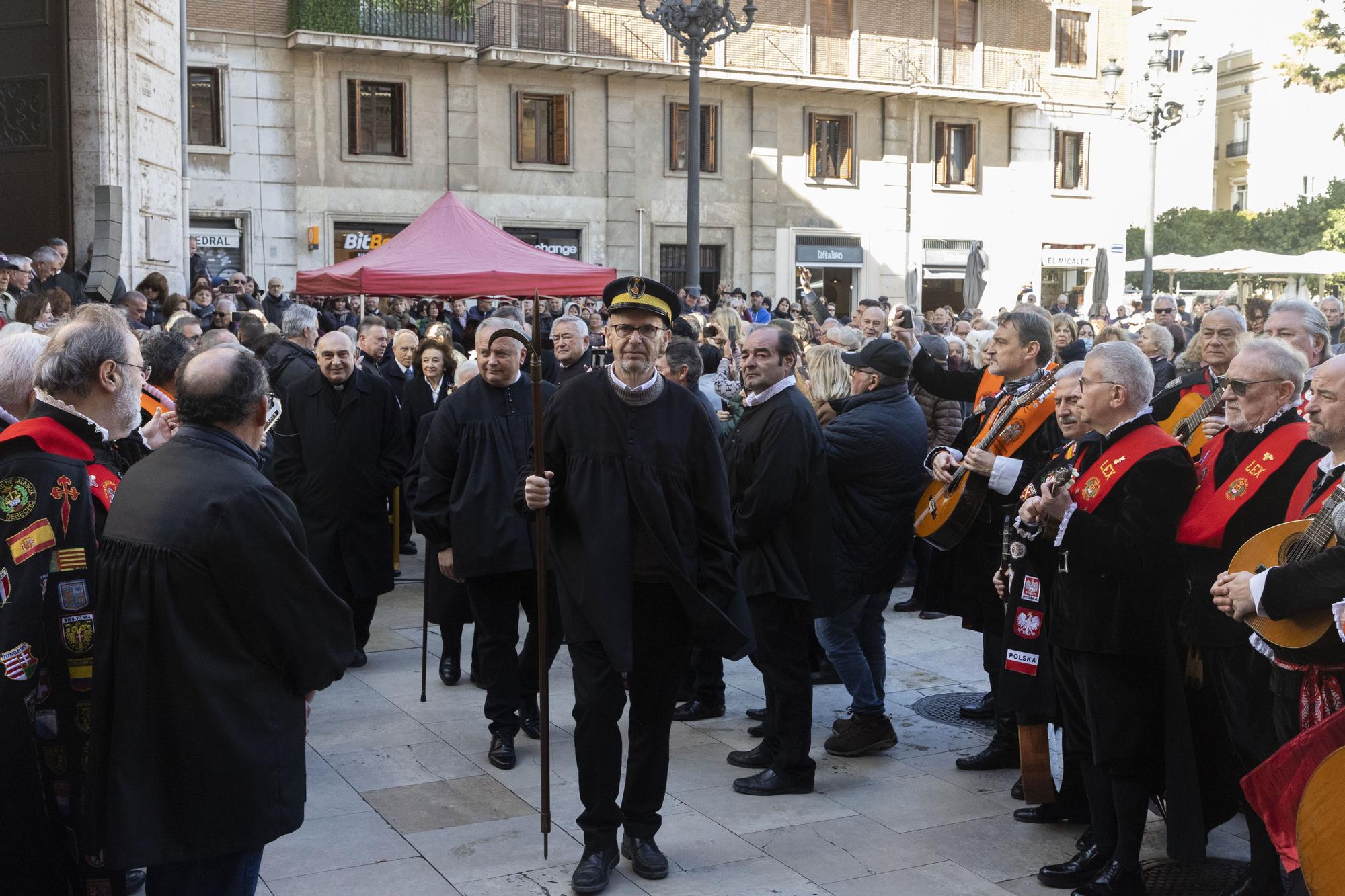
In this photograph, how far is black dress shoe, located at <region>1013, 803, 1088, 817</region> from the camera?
531 cm

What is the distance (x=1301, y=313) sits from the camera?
6.12 m

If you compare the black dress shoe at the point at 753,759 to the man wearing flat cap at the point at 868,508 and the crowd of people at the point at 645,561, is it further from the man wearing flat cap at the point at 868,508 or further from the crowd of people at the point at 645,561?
the man wearing flat cap at the point at 868,508

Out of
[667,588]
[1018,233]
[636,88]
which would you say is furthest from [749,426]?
[1018,233]

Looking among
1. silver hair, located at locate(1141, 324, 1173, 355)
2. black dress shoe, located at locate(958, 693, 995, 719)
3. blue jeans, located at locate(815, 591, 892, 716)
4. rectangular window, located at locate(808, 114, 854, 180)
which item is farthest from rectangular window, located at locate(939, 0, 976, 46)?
blue jeans, located at locate(815, 591, 892, 716)

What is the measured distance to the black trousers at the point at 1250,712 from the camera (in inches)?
170

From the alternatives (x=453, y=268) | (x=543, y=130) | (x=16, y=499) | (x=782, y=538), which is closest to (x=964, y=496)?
(x=782, y=538)

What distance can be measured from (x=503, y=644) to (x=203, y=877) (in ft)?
9.45

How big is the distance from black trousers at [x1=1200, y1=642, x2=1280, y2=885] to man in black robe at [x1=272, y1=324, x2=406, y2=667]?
178 inches

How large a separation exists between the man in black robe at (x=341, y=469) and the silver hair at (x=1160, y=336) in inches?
219

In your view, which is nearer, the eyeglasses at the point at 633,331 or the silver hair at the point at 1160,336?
the eyeglasses at the point at 633,331

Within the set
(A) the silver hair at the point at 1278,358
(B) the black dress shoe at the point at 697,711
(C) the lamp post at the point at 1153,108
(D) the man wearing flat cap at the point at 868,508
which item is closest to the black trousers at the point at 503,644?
(B) the black dress shoe at the point at 697,711

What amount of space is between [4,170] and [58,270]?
2.39 m

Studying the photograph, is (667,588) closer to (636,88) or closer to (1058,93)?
(636,88)

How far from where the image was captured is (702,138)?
30.4 meters
